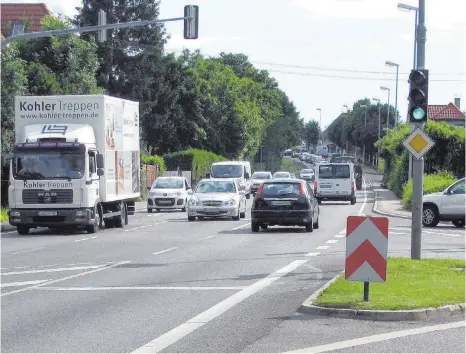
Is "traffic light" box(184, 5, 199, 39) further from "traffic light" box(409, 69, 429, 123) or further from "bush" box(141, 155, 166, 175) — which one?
"bush" box(141, 155, 166, 175)

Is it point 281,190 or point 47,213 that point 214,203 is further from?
point 47,213

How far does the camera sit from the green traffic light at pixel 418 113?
707 inches

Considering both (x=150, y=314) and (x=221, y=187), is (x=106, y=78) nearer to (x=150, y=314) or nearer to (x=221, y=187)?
(x=221, y=187)

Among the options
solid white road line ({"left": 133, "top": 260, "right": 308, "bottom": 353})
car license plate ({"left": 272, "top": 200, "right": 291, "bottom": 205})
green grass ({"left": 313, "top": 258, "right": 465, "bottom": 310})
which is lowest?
solid white road line ({"left": 133, "top": 260, "right": 308, "bottom": 353})

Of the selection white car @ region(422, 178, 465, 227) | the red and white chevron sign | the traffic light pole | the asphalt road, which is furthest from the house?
the red and white chevron sign

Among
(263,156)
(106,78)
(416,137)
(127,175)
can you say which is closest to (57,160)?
(127,175)

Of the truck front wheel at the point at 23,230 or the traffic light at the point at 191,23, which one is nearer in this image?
the traffic light at the point at 191,23

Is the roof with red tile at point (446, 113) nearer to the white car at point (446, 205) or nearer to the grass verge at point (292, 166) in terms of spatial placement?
the grass verge at point (292, 166)

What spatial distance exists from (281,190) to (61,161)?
6325mm

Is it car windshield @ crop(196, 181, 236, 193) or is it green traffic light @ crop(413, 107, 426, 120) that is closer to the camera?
green traffic light @ crop(413, 107, 426, 120)

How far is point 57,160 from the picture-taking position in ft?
94.4

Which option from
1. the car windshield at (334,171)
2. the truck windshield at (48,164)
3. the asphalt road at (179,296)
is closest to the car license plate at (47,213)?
the truck windshield at (48,164)

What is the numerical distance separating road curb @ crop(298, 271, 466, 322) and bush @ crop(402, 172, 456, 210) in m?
30.3

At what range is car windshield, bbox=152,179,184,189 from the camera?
46062mm
